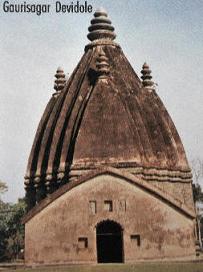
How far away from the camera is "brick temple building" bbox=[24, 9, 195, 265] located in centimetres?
1841

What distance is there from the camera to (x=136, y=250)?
18297 millimetres

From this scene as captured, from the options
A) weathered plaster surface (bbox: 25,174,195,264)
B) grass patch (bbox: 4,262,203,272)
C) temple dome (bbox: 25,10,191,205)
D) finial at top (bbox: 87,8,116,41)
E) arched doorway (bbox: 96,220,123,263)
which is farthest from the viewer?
finial at top (bbox: 87,8,116,41)

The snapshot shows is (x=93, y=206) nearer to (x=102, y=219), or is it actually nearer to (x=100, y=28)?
(x=102, y=219)

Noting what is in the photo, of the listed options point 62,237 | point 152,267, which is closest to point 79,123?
point 62,237

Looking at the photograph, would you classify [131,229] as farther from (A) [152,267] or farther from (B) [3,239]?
(B) [3,239]

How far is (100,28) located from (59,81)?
11.2ft

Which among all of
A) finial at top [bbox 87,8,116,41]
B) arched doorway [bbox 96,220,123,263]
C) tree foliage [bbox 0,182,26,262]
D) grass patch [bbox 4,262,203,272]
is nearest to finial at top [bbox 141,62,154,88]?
finial at top [bbox 87,8,116,41]

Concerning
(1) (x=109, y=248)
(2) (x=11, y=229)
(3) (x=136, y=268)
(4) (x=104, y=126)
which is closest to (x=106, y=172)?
(4) (x=104, y=126)

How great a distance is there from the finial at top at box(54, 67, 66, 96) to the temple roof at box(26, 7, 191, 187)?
5 centimetres

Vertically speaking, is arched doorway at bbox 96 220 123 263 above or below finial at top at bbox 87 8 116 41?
below

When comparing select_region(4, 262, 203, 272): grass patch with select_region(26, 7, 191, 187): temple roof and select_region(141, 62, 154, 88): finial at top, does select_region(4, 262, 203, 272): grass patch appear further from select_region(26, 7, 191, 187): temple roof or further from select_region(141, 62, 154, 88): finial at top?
select_region(141, 62, 154, 88): finial at top

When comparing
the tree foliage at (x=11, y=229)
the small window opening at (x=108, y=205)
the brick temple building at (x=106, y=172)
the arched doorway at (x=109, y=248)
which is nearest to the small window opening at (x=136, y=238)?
the brick temple building at (x=106, y=172)

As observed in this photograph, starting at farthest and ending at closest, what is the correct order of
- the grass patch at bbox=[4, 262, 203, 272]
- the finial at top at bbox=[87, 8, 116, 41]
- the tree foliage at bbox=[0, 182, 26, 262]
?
the tree foliage at bbox=[0, 182, 26, 262] < the finial at top at bbox=[87, 8, 116, 41] < the grass patch at bbox=[4, 262, 203, 272]

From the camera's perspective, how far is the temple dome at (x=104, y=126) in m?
20.4
